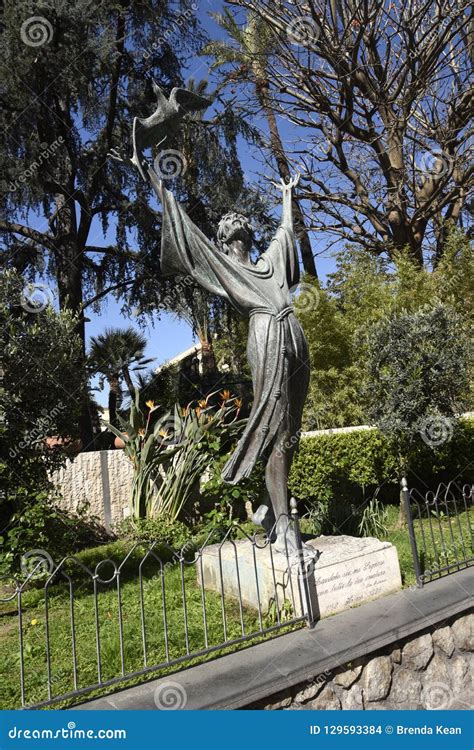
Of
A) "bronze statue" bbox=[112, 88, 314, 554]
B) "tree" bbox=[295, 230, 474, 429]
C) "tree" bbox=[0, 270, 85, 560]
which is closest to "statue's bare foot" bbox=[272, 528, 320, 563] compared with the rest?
"bronze statue" bbox=[112, 88, 314, 554]

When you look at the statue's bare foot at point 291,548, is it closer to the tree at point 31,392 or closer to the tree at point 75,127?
the tree at point 31,392

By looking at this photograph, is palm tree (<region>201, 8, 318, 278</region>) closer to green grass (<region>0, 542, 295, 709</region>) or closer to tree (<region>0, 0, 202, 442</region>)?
tree (<region>0, 0, 202, 442</region>)

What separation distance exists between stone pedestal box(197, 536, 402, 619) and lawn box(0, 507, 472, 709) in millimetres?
196

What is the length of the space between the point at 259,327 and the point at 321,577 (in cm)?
196

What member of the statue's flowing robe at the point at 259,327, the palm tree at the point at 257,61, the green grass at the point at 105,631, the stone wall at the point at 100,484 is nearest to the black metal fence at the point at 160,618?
the green grass at the point at 105,631

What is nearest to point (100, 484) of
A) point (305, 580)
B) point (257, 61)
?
point (305, 580)

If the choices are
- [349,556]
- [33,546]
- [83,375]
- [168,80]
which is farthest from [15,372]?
[168,80]

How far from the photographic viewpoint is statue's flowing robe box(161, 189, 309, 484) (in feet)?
14.1

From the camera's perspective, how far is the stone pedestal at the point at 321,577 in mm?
3885

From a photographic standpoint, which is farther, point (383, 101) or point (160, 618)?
point (383, 101)

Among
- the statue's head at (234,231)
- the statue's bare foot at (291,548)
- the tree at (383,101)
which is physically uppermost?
the tree at (383,101)

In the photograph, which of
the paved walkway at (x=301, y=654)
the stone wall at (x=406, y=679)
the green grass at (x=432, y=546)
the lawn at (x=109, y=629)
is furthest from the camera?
the green grass at (x=432, y=546)

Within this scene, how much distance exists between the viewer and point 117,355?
15.2 meters

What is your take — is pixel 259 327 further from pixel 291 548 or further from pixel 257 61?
pixel 257 61
